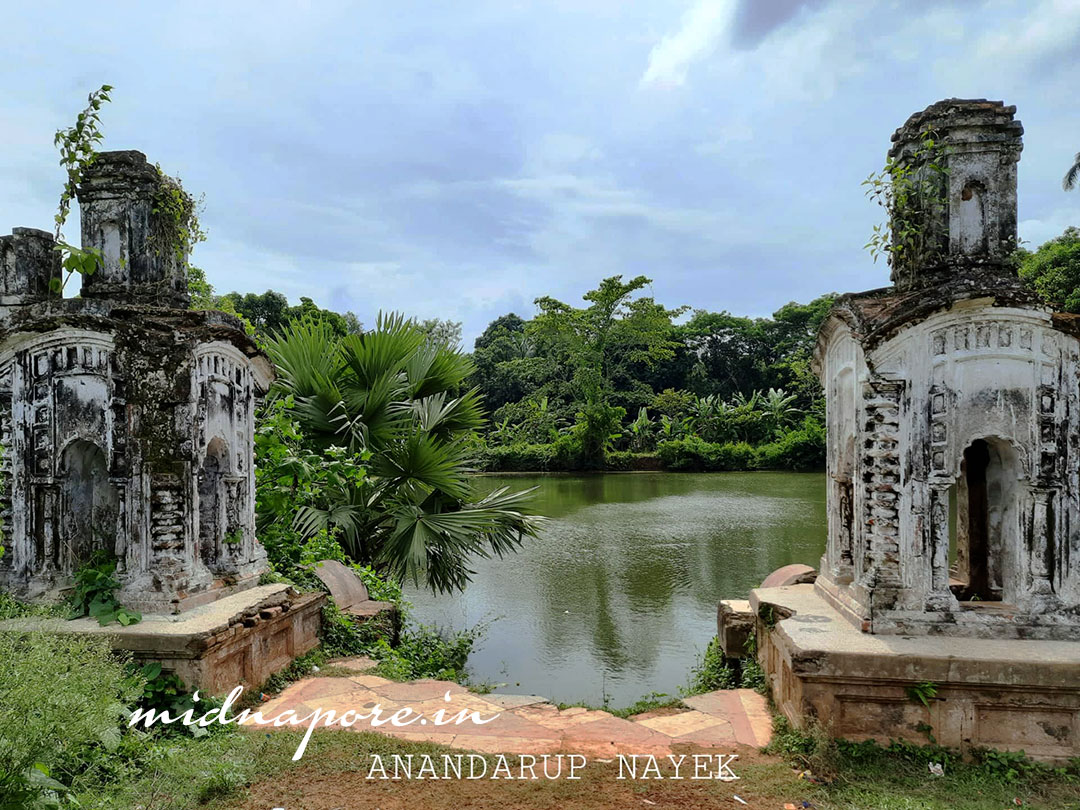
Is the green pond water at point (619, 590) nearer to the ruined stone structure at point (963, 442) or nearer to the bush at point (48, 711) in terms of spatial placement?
the ruined stone structure at point (963, 442)

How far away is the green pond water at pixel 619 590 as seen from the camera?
7.05m

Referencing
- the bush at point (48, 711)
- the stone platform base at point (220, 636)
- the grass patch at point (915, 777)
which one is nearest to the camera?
the bush at point (48, 711)

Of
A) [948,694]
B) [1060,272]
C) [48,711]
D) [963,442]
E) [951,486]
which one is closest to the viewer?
[48,711]

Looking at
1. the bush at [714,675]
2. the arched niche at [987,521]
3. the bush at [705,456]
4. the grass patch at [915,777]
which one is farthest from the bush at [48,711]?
the bush at [705,456]

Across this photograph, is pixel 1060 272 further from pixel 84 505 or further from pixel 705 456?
pixel 84 505

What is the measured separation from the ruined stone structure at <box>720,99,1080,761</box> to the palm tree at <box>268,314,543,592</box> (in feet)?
11.9

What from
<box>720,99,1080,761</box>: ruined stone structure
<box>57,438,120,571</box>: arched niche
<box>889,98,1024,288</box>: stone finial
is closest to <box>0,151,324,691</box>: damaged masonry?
<box>57,438,120,571</box>: arched niche

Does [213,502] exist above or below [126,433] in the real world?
below

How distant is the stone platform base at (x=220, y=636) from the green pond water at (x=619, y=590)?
Answer: 2.31 m

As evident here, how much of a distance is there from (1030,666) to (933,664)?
488mm

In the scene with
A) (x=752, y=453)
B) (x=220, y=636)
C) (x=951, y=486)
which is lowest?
(x=220, y=636)

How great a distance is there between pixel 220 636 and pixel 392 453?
364 centimetres

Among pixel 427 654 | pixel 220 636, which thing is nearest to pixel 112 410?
pixel 220 636

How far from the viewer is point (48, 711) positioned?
264 cm
